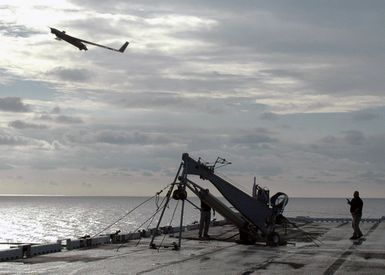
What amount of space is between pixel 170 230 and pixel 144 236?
2947 mm

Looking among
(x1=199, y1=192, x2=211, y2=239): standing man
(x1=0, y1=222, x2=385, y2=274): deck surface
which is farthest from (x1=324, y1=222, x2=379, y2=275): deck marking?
(x1=199, y1=192, x2=211, y2=239): standing man

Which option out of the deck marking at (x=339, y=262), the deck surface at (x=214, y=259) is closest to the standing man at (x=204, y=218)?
the deck surface at (x=214, y=259)

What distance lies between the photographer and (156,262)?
23000 millimetres

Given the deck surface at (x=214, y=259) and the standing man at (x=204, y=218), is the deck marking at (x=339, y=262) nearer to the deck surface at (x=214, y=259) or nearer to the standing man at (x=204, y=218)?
the deck surface at (x=214, y=259)

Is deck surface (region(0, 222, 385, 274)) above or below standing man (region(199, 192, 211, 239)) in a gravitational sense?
below

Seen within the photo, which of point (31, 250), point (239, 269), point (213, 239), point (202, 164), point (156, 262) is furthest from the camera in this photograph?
point (213, 239)

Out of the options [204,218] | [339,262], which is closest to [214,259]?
[339,262]

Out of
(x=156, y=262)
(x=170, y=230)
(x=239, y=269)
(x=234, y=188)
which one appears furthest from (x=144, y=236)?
(x=239, y=269)

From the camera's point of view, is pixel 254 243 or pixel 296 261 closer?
pixel 296 261

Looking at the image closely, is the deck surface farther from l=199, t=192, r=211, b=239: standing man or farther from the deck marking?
l=199, t=192, r=211, b=239: standing man

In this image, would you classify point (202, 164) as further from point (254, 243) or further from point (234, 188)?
point (254, 243)

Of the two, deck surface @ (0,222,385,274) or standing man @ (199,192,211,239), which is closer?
deck surface @ (0,222,385,274)

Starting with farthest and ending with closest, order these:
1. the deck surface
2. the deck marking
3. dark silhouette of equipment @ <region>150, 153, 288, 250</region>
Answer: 1. dark silhouette of equipment @ <region>150, 153, 288, 250</region>
2. the deck marking
3. the deck surface

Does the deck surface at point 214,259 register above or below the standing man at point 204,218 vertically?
below
